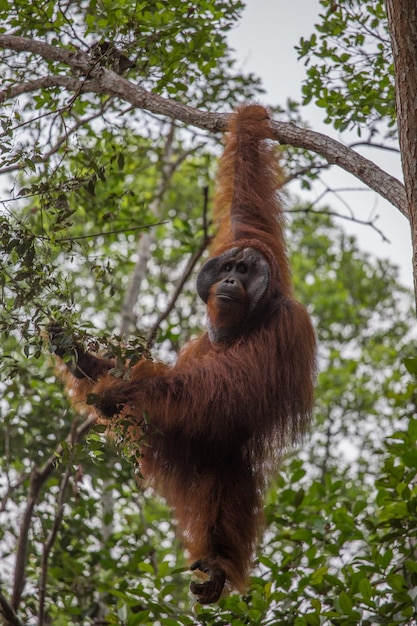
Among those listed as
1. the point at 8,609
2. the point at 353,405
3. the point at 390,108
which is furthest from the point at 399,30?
the point at 353,405

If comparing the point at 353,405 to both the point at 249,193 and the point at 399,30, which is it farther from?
the point at 399,30

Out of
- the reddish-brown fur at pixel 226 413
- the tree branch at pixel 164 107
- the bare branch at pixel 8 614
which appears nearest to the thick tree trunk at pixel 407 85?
the tree branch at pixel 164 107

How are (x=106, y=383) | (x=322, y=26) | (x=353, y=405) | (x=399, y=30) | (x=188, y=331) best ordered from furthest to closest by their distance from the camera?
(x=353, y=405), (x=188, y=331), (x=322, y=26), (x=106, y=383), (x=399, y=30)

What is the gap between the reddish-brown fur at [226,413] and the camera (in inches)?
177

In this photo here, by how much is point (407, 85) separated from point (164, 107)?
1.71 metres

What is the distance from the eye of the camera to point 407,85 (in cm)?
371

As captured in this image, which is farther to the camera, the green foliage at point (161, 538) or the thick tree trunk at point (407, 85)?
the green foliage at point (161, 538)

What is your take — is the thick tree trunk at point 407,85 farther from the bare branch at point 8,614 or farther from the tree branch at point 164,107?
the bare branch at point 8,614

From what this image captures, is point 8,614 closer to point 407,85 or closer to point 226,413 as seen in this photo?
point 226,413

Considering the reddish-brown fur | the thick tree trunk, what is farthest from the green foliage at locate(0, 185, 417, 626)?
the thick tree trunk

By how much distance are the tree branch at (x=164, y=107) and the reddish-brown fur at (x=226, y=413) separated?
0.40 metres

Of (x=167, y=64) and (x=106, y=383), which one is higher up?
(x=167, y=64)

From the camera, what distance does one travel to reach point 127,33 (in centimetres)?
496

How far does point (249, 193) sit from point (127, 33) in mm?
1785
